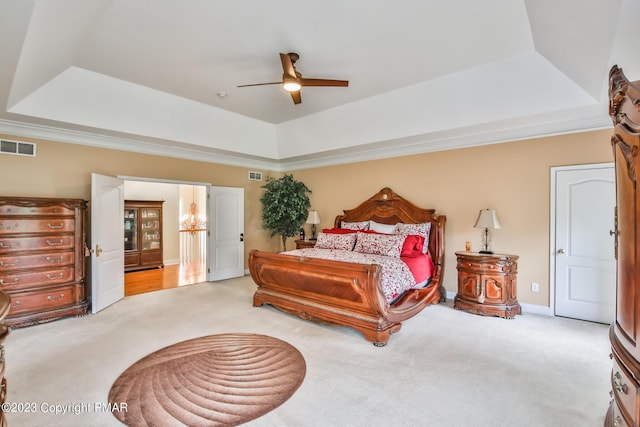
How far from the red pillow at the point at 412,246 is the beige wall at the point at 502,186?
622 millimetres

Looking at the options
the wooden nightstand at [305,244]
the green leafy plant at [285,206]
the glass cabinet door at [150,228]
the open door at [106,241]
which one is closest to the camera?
the open door at [106,241]

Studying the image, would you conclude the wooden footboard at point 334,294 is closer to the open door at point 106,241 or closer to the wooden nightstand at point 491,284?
the wooden nightstand at point 491,284

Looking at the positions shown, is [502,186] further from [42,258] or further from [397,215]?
[42,258]

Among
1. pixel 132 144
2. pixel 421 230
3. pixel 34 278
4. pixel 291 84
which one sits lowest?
pixel 34 278

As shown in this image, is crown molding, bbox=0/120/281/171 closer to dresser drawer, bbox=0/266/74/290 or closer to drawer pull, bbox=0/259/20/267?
drawer pull, bbox=0/259/20/267

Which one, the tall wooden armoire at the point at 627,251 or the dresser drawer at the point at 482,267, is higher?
the tall wooden armoire at the point at 627,251

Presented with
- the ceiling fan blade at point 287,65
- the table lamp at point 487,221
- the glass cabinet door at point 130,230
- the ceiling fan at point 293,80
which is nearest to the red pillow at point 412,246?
the table lamp at point 487,221

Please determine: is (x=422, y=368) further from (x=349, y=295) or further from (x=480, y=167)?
(x=480, y=167)

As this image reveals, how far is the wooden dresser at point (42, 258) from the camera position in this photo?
3758 millimetres

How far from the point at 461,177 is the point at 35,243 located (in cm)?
607

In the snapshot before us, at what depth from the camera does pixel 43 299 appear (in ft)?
13.0

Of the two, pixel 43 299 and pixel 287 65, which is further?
pixel 43 299

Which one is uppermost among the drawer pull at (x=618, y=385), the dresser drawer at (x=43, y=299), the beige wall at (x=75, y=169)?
the beige wall at (x=75, y=169)

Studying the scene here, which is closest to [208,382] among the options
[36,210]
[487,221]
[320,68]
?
[36,210]
